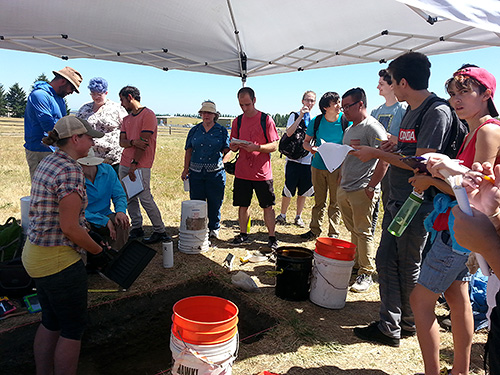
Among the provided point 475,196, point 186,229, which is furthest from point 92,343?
point 475,196

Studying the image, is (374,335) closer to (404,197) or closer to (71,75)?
(404,197)

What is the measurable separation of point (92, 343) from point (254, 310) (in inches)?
62.0

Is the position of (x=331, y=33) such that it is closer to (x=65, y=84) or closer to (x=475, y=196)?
(x=65, y=84)

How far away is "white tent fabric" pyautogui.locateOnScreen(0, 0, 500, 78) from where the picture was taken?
4.10m

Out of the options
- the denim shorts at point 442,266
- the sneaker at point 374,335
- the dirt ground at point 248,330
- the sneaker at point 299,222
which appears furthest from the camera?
the sneaker at point 299,222

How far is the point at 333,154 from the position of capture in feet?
10.8

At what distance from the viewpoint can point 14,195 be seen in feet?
24.3

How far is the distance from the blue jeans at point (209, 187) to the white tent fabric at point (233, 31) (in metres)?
2.08

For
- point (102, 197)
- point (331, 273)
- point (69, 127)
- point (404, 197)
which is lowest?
Result: point (331, 273)

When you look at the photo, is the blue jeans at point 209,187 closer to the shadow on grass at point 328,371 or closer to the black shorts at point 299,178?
the black shorts at point 299,178

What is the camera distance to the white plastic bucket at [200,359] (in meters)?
2.08

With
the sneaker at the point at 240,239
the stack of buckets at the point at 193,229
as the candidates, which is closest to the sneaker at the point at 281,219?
the sneaker at the point at 240,239

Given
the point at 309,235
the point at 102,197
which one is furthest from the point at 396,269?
the point at 102,197

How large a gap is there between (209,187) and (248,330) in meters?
2.39
